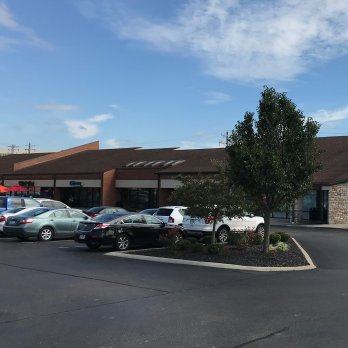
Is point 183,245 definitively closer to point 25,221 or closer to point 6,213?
point 25,221

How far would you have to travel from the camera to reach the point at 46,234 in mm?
21031

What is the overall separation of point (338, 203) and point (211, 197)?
21.5m

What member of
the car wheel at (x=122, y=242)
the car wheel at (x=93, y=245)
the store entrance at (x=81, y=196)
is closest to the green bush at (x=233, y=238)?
the car wheel at (x=122, y=242)

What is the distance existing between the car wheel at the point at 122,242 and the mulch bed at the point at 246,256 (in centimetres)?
106

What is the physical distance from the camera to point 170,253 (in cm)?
1617

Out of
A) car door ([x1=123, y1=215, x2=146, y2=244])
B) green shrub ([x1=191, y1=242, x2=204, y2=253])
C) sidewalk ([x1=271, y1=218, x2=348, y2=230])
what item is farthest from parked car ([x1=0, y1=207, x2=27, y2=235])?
sidewalk ([x1=271, y1=218, x2=348, y2=230])

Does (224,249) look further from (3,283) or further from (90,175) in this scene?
(90,175)

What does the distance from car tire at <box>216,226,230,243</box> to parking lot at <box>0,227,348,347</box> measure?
676 cm

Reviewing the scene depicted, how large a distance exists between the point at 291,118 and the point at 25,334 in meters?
10.7

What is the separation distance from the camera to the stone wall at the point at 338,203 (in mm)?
35344

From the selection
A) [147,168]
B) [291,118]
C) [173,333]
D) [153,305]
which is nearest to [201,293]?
[153,305]

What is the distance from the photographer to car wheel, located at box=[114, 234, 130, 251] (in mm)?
17625

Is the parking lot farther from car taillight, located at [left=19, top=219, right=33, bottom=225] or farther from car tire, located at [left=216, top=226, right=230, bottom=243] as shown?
car tire, located at [left=216, top=226, right=230, bottom=243]

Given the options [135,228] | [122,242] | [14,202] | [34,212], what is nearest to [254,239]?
[135,228]
